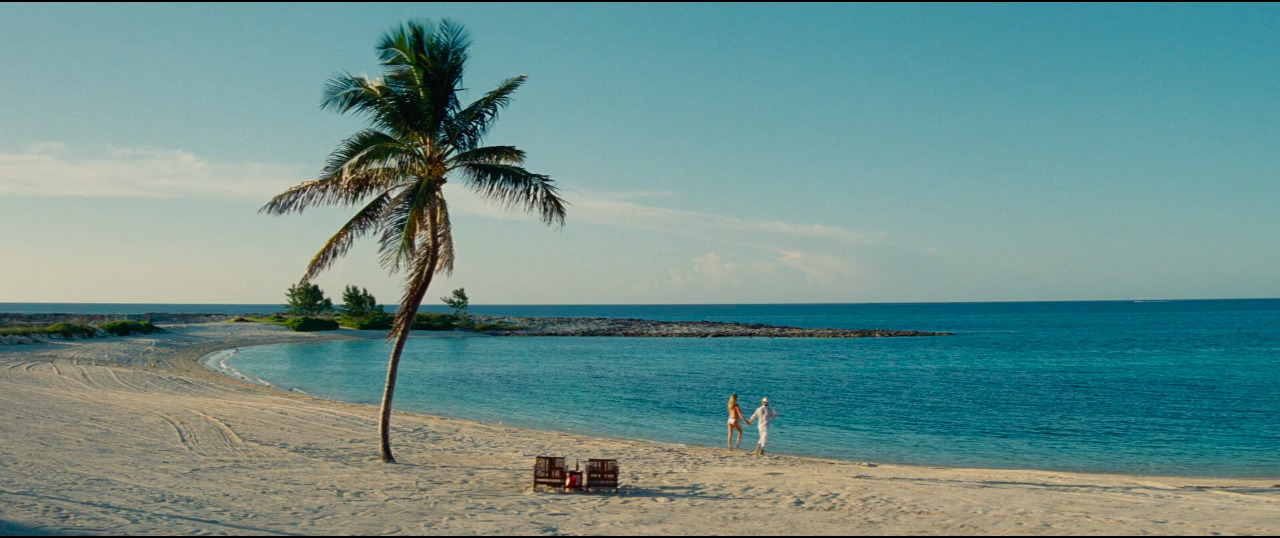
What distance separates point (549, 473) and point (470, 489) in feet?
4.82

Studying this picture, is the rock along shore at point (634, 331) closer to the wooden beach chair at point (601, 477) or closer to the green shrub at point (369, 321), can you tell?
the green shrub at point (369, 321)

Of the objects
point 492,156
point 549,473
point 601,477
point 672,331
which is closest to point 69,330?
point 492,156

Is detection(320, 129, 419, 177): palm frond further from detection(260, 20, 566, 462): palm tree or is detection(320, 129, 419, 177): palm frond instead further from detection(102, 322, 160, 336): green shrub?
detection(102, 322, 160, 336): green shrub

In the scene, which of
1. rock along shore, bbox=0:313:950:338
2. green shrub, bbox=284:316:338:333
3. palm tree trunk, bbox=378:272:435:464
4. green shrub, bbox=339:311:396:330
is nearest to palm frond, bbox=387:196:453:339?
palm tree trunk, bbox=378:272:435:464

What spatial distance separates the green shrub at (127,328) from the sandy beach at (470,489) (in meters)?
45.5

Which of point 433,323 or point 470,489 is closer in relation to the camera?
point 470,489

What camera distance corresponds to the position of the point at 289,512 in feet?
40.0

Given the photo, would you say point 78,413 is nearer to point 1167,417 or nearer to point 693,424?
point 693,424

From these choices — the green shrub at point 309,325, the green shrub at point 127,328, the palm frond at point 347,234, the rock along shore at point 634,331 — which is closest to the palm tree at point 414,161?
the palm frond at point 347,234

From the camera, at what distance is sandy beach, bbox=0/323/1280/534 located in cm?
1191

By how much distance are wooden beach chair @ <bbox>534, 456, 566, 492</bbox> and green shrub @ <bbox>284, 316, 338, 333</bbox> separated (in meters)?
77.6

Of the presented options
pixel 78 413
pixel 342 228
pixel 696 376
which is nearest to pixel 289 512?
pixel 342 228

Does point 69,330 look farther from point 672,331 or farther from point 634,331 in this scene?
point 672,331

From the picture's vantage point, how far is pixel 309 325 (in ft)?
281
